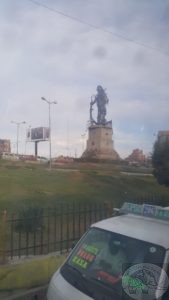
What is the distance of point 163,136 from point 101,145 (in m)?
3.02

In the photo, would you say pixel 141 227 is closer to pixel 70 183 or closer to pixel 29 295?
pixel 29 295

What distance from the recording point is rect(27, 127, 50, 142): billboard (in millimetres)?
16078

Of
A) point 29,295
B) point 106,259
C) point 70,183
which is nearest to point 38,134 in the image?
point 70,183

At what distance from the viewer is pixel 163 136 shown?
17.4 meters

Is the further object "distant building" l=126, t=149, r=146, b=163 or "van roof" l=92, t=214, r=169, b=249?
"distant building" l=126, t=149, r=146, b=163

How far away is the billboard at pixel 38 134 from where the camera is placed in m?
16.1

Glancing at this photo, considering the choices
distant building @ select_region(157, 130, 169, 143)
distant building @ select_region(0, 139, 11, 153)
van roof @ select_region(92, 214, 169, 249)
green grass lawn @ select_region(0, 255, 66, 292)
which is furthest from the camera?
distant building @ select_region(157, 130, 169, 143)

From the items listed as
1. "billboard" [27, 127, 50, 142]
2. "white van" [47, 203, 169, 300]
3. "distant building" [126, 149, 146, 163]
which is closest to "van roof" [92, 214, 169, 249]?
"white van" [47, 203, 169, 300]

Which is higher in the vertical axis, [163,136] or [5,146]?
[163,136]

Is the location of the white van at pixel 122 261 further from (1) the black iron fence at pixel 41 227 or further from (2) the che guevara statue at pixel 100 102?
(2) the che guevara statue at pixel 100 102

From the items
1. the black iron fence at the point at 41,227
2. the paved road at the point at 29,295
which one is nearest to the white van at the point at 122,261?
the paved road at the point at 29,295

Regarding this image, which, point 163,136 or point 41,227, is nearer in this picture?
point 41,227

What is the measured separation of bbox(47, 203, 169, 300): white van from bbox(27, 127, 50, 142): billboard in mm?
13155

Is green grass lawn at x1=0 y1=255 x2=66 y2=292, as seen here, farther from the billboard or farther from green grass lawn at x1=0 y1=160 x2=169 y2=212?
the billboard
